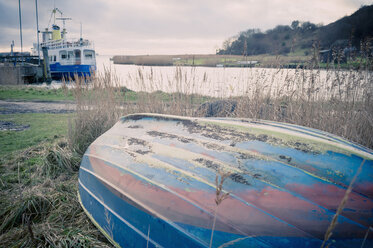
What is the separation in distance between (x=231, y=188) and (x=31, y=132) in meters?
5.60

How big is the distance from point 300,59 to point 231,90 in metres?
1.29

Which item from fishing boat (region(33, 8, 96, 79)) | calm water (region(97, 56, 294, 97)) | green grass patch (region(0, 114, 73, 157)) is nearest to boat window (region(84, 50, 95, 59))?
fishing boat (region(33, 8, 96, 79))

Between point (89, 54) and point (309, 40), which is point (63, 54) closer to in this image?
point (89, 54)

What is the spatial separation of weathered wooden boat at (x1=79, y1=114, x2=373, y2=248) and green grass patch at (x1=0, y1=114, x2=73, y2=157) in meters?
3.12

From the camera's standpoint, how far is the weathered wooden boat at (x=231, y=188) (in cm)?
108

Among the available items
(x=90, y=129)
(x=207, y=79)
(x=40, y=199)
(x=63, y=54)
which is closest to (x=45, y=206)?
(x=40, y=199)

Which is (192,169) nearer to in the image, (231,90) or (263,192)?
(263,192)

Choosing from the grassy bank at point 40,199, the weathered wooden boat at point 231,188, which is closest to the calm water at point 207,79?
the grassy bank at point 40,199

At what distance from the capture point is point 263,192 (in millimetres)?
1166

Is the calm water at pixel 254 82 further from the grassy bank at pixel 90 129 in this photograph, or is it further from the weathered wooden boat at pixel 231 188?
the weathered wooden boat at pixel 231 188

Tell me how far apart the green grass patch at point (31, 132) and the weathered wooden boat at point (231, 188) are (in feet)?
10.2

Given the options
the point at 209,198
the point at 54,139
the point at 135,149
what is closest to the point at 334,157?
the point at 209,198

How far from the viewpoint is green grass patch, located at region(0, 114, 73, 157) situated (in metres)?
4.35

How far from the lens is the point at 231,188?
1.20 m
